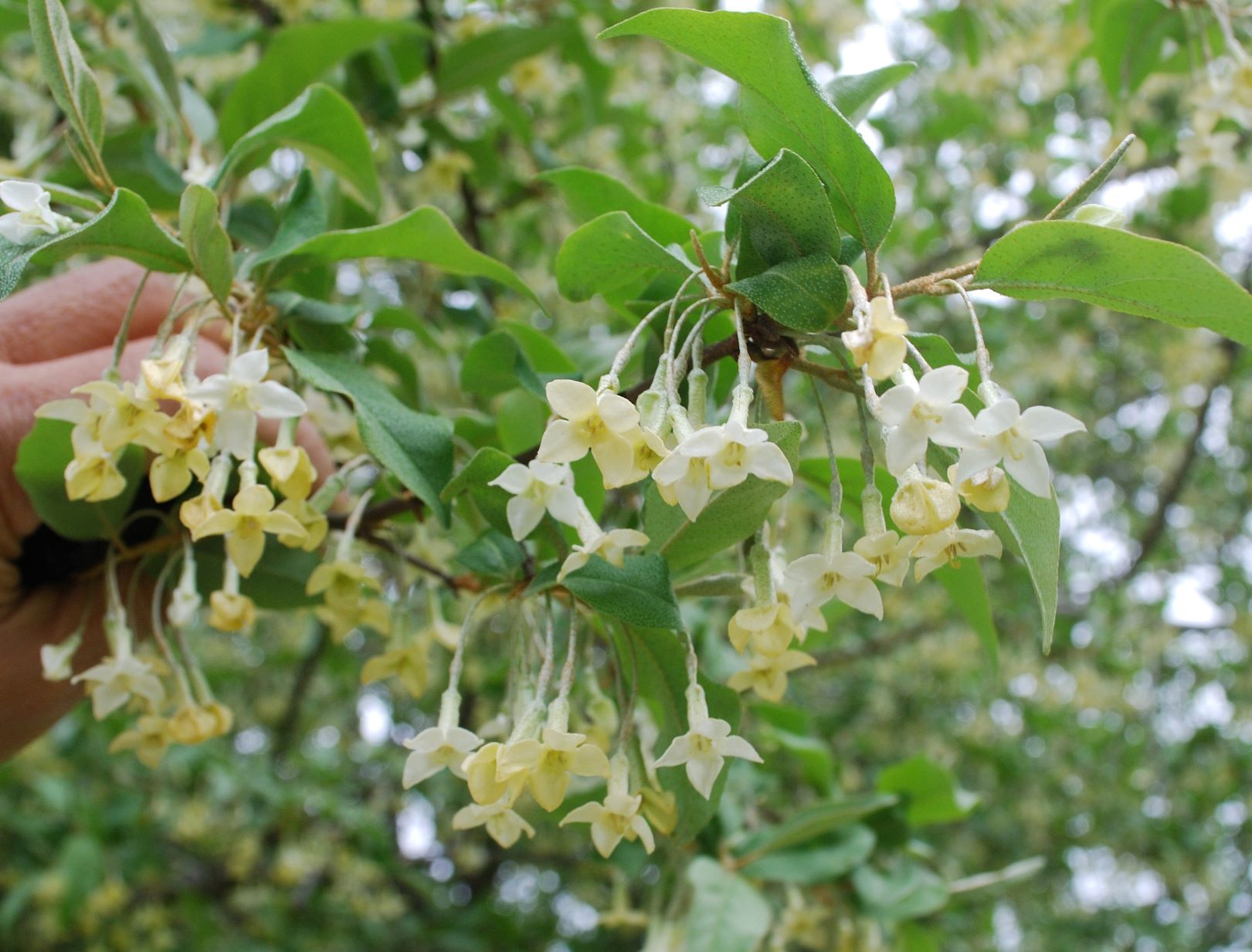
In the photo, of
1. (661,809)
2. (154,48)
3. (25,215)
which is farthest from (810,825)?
(154,48)

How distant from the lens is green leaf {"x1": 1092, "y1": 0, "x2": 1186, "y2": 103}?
6.12 ft

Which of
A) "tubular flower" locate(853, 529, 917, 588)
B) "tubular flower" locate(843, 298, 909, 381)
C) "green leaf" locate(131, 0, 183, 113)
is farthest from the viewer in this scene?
"green leaf" locate(131, 0, 183, 113)

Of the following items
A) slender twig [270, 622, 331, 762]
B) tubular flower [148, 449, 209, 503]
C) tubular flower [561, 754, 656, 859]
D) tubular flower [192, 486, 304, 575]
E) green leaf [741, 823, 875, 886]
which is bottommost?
slender twig [270, 622, 331, 762]

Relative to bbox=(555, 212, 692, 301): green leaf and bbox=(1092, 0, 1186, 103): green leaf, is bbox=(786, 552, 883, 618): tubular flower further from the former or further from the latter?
bbox=(1092, 0, 1186, 103): green leaf

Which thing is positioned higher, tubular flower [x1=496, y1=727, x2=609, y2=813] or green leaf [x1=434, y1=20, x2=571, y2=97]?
green leaf [x1=434, y1=20, x2=571, y2=97]

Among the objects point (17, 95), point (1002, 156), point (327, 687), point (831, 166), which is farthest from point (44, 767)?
point (1002, 156)

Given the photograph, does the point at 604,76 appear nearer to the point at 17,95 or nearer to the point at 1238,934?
the point at 17,95

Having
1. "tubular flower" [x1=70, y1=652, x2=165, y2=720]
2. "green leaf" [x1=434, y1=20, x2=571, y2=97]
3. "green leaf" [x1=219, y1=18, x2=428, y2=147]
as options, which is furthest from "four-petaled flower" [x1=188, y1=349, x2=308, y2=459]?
"green leaf" [x1=434, y1=20, x2=571, y2=97]

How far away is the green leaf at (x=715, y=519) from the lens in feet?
2.85

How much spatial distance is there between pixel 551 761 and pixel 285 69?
1158 millimetres

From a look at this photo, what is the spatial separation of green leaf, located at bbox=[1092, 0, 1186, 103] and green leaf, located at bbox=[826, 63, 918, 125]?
104cm

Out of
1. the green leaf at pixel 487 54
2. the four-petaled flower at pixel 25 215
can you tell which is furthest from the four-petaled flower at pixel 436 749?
the green leaf at pixel 487 54

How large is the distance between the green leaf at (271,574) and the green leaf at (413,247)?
1.13ft

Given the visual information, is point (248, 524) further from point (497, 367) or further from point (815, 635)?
point (815, 635)
